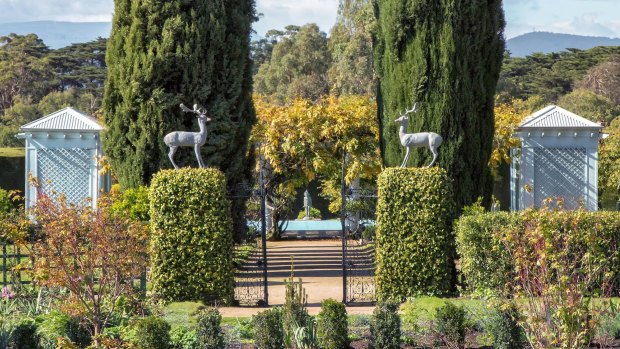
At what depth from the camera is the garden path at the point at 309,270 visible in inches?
457

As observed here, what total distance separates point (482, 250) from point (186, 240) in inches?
145

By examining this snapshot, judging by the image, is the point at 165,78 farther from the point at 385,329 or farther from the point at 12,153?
the point at 12,153

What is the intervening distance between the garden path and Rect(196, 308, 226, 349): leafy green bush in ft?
4.48

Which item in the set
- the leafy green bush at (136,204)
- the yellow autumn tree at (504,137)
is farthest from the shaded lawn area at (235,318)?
the yellow autumn tree at (504,137)

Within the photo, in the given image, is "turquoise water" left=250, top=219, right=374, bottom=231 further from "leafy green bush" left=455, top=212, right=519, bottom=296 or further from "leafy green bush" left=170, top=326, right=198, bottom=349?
"leafy green bush" left=170, top=326, right=198, bottom=349

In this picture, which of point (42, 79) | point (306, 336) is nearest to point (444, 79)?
point (306, 336)

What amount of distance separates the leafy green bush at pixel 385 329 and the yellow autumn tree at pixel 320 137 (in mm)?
10629

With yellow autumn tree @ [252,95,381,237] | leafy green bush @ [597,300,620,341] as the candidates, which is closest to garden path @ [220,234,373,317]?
yellow autumn tree @ [252,95,381,237]

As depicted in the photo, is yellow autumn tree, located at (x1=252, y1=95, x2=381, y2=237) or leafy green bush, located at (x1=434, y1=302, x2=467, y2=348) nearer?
leafy green bush, located at (x1=434, y1=302, x2=467, y2=348)

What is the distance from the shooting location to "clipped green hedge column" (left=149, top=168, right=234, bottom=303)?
11.1 meters

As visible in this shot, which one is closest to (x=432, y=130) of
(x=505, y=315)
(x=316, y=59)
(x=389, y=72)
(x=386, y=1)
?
(x=389, y=72)

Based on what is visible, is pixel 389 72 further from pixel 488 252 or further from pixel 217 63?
pixel 488 252

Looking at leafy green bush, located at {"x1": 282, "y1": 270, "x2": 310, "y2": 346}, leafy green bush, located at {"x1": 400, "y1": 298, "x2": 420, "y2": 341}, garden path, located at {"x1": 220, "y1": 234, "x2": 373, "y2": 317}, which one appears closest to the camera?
leafy green bush, located at {"x1": 282, "y1": 270, "x2": 310, "y2": 346}

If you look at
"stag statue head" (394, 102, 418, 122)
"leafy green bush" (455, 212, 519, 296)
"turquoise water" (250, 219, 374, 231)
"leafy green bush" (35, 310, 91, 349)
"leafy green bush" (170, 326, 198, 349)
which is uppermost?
"stag statue head" (394, 102, 418, 122)
